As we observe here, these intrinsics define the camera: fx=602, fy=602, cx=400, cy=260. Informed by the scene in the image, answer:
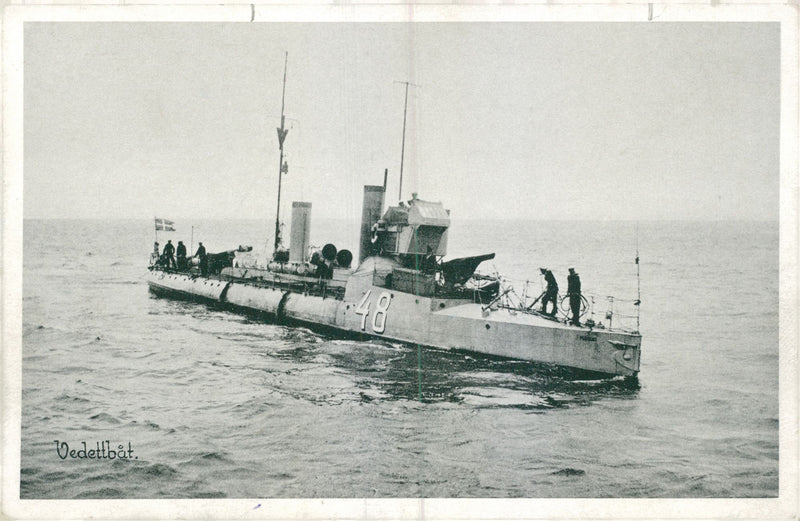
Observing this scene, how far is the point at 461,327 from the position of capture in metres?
11.3

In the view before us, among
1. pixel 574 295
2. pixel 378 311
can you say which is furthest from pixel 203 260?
pixel 574 295

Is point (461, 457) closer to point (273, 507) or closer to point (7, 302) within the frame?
point (273, 507)

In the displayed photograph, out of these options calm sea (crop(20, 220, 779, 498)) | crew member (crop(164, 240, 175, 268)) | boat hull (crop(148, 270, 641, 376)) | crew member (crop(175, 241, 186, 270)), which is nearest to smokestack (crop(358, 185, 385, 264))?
boat hull (crop(148, 270, 641, 376))

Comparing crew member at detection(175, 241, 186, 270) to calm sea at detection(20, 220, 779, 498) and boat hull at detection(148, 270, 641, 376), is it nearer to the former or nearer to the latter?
boat hull at detection(148, 270, 641, 376)

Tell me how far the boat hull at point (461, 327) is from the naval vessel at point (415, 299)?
2 centimetres

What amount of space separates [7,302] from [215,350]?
4364 millimetres

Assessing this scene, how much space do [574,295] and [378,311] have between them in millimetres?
4231

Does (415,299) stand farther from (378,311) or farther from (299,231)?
(299,231)

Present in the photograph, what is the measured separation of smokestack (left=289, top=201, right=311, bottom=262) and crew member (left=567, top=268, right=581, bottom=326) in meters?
8.81

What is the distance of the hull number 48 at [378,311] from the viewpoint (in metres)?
12.6

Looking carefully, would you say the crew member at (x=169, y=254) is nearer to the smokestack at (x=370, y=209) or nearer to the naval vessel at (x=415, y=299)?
the naval vessel at (x=415, y=299)

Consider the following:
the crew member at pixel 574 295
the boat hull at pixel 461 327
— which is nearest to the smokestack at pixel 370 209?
the boat hull at pixel 461 327

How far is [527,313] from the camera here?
11062 millimetres
